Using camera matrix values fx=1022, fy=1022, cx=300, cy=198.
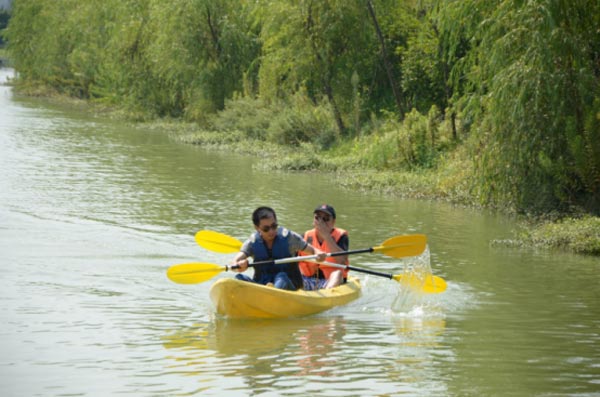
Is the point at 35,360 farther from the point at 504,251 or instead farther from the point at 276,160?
the point at 276,160

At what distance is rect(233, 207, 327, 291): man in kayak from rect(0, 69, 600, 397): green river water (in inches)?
23.7

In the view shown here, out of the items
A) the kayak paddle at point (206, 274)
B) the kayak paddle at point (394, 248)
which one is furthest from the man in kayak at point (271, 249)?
the kayak paddle at point (394, 248)

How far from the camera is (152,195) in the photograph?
19812 millimetres

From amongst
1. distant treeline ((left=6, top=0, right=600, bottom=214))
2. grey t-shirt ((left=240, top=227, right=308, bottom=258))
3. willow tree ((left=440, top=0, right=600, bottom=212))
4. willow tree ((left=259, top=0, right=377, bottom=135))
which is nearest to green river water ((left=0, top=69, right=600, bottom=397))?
grey t-shirt ((left=240, top=227, right=308, bottom=258))

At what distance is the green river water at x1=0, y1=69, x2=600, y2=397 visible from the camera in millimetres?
7867

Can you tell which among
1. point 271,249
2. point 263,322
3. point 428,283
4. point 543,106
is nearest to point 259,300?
point 263,322

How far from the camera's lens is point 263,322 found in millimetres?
10094

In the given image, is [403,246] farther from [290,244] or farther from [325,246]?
[290,244]

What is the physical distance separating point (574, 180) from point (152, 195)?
319 inches

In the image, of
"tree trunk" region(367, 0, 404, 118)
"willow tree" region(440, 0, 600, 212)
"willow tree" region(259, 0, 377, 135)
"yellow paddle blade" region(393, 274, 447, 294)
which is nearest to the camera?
"yellow paddle blade" region(393, 274, 447, 294)

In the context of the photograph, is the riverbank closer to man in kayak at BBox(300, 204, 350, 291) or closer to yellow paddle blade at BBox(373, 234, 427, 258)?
yellow paddle blade at BBox(373, 234, 427, 258)

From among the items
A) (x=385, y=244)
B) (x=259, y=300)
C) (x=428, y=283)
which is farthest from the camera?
(x=385, y=244)

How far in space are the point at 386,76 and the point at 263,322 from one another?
66.4 ft

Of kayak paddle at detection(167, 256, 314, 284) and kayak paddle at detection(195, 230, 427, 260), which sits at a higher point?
kayak paddle at detection(195, 230, 427, 260)
